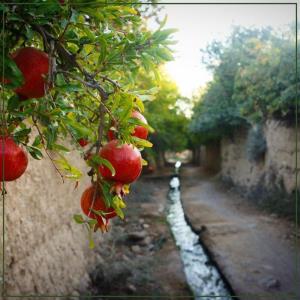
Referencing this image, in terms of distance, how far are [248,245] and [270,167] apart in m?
2.59

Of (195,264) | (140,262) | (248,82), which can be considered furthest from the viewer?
(248,82)

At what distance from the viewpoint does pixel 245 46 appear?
830cm

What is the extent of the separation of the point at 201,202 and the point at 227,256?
14.2 feet

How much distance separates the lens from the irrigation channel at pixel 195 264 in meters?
4.75

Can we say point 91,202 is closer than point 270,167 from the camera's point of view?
Yes

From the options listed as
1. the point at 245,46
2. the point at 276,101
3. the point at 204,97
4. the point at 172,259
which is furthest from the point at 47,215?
the point at 204,97

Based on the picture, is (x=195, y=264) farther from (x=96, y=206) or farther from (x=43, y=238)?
(x=96, y=206)

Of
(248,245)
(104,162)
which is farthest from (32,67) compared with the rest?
(248,245)

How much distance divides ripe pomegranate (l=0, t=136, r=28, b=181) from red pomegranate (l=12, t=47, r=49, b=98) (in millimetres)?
110

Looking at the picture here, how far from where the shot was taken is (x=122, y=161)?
23.3 inches

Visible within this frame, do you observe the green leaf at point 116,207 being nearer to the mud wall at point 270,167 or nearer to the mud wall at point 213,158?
the mud wall at point 270,167

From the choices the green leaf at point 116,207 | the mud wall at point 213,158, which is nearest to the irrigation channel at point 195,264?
the green leaf at point 116,207

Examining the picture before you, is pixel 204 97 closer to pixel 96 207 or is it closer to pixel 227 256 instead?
pixel 227 256

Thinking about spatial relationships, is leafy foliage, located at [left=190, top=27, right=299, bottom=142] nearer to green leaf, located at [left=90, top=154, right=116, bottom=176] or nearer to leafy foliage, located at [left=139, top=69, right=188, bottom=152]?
leafy foliage, located at [left=139, top=69, right=188, bottom=152]
